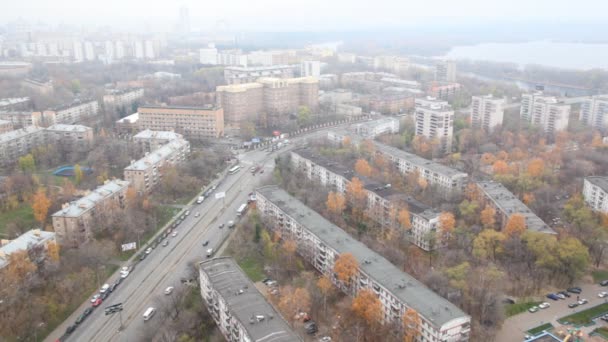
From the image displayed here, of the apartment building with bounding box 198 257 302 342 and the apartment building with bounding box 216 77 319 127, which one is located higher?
the apartment building with bounding box 216 77 319 127

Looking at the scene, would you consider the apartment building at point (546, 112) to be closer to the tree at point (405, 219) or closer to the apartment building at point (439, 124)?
the apartment building at point (439, 124)

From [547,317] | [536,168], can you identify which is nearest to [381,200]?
[547,317]

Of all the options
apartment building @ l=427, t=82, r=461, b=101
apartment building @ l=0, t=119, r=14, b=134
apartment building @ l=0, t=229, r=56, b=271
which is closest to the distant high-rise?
apartment building @ l=427, t=82, r=461, b=101

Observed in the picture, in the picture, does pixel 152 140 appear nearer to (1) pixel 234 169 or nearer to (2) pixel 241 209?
(1) pixel 234 169

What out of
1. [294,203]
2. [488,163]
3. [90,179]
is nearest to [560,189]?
[488,163]

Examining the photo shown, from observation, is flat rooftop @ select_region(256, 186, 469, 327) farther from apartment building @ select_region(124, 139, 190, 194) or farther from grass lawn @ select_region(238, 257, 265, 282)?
apartment building @ select_region(124, 139, 190, 194)

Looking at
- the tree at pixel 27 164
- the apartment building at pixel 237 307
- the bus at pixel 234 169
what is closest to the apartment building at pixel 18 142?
the tree at pixel 27 164
